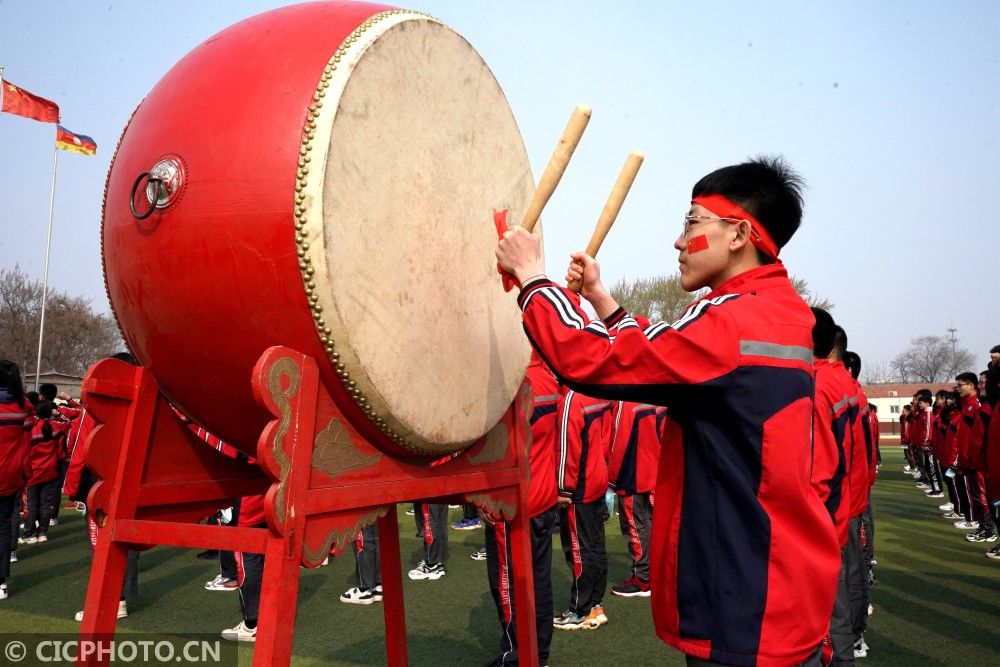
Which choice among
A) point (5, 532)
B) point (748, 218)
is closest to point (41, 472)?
point (5, 532)

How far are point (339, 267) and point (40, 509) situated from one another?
29.2ft

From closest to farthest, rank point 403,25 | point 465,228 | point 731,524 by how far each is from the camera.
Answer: point 731,524 < point 403,25 < point 465,228

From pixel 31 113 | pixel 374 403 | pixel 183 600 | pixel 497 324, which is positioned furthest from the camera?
pixel 31 113

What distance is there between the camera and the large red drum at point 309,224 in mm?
1836

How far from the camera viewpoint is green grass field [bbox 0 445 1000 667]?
175 inches

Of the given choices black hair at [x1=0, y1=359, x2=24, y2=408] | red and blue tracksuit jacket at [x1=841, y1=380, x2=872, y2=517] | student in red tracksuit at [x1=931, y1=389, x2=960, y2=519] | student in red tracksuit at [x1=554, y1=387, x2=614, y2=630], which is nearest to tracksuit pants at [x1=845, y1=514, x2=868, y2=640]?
red and blue tracksuit jacket at [x1=841, y1=380, x2=872, y2=517]

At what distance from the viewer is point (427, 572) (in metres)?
6.57

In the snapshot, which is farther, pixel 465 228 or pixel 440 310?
pixel 465 228

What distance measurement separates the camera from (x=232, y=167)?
1.87 meters

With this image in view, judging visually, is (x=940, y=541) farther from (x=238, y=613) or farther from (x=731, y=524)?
(x=731, y=524)

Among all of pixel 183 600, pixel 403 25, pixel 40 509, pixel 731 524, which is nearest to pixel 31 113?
pixel 40 509

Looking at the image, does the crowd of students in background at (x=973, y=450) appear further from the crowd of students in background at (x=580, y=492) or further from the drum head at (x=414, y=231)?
the drum head at (x=414, y=231)

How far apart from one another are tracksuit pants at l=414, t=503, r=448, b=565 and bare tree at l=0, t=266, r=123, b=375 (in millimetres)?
33609

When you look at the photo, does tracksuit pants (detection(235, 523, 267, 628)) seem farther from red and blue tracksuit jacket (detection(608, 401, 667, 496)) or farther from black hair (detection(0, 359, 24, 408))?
red and blue tracksuit jacket (detection(608, 401, 667, 496))
